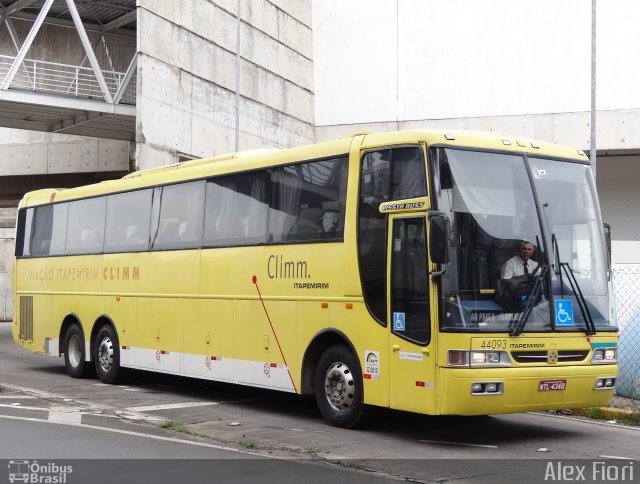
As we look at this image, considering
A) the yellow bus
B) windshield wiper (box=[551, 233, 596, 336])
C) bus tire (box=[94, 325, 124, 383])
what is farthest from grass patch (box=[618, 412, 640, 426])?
bus tire (box=[94, 325, 124, 383])

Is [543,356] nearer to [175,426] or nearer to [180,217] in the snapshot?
[175,426]

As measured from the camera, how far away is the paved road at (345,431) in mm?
9750

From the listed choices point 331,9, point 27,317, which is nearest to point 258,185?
point 27,317

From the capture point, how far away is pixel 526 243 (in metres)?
11.0

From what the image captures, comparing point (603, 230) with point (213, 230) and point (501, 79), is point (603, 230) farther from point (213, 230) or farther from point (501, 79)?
point (501, 79)

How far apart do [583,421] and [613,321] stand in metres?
2.29

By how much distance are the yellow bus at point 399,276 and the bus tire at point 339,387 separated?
21mm

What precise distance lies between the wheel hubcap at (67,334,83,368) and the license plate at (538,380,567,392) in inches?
395

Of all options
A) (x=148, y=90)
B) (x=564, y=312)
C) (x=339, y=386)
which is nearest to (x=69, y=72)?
(x=148, y=90)

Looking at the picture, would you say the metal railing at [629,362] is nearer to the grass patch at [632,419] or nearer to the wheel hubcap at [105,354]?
the grass patch at [632,419]

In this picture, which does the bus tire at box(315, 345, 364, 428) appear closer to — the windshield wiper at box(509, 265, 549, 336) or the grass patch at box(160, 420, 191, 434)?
the grass patch at box(160, 420, 191, 434)

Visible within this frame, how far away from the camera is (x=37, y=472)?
8.49 metres

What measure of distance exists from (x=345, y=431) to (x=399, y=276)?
200 centimetres

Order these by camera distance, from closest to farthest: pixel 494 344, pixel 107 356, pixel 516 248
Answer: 1. pixel 494 344
2. pixel 516 248
3. pixel 107 356
